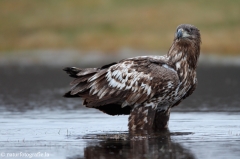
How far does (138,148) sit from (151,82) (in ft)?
6.21

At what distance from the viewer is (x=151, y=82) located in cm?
1252

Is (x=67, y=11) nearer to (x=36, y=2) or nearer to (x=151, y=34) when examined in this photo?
(x=36, y=2)

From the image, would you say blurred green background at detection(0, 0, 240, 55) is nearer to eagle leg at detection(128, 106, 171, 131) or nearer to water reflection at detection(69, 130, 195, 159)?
eagle leg at detection(128, 106, 171, 131)

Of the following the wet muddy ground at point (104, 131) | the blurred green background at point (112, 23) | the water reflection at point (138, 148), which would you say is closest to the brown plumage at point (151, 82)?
the wet muddy ground at point (104, 131)

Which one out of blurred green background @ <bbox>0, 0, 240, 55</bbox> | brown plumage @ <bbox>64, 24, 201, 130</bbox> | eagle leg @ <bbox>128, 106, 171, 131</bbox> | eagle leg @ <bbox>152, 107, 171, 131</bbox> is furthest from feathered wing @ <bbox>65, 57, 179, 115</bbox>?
blurred green background @ <bbox>0, 0, 240, 55</bbox>

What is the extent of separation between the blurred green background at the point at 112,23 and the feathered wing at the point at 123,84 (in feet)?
112

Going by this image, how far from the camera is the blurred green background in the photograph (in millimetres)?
53969

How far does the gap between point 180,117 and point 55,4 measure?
6016 cm

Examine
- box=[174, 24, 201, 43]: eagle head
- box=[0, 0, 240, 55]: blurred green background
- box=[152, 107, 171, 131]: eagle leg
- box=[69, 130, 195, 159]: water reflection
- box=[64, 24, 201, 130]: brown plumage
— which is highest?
box=[0, 0, 240, 55]: blurred green background

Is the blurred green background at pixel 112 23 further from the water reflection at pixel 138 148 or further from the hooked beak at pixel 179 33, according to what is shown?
the water reflection at pixel 138 148

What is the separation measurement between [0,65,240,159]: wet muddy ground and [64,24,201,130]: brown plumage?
1.50 ft

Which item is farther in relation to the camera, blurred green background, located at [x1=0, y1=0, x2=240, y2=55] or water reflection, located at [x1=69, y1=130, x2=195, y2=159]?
blurred green background, located at [x1=0, y1=0, x2=240, y2=55]

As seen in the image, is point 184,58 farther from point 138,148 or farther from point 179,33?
point 138,148

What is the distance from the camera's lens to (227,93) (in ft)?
71.7
